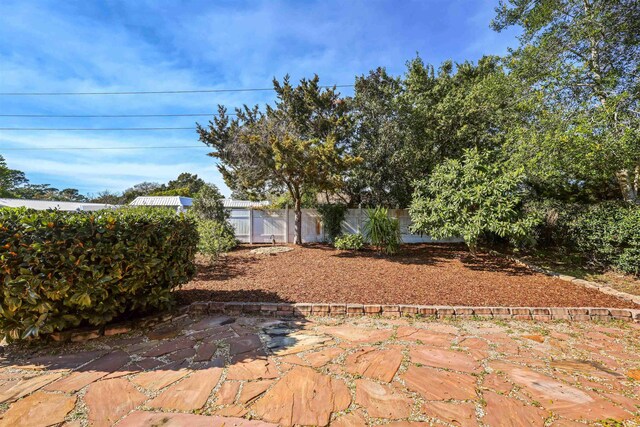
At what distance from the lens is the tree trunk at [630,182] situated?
23.5 ft

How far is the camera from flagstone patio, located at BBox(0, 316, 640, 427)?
1822 mm

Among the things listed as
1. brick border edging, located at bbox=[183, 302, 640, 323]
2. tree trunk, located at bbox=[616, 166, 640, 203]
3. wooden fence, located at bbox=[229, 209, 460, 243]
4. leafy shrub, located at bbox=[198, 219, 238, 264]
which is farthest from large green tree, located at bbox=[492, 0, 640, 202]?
leafy shrub, located at bbox=[198, 219, 238, 264]

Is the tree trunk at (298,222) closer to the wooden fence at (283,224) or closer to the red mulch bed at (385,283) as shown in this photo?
the wooden fence at (283,224)

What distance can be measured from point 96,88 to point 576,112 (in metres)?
16.0

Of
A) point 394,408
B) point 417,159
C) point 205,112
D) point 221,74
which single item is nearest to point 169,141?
point 205,112

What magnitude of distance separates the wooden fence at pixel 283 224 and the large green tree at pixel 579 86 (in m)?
5.47

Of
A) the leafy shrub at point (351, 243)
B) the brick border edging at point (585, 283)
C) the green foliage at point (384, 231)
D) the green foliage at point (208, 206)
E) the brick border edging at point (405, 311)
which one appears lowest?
the brick border edging at point (405, 311)

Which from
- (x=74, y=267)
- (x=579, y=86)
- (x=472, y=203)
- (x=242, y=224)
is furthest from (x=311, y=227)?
(x=74, y=267)

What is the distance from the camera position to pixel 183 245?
12.8 ft

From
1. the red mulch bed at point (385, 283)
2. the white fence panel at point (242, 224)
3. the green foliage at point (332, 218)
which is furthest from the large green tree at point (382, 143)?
the white fence panel at point (242, 224)

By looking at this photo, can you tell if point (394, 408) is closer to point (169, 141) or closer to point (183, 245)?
point (183, 245)

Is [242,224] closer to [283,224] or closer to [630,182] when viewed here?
[283,224]

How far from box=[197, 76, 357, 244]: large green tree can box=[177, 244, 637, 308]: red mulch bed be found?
287 cm

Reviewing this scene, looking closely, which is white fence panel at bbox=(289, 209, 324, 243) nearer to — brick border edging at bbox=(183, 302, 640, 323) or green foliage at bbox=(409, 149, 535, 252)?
green foliage at bbox=(409, 149, 535, 252)
